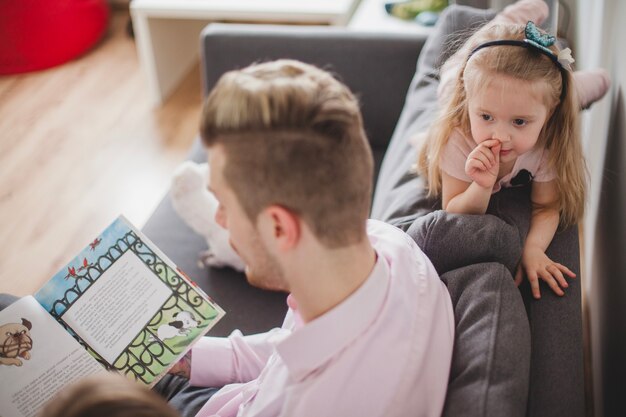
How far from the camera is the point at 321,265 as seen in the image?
86 cm

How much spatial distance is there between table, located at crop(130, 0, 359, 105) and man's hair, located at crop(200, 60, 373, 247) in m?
1.81

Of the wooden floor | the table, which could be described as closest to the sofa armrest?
→ the table

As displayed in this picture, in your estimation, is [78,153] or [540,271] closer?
[540,271]

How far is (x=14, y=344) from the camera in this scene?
41.4 inches

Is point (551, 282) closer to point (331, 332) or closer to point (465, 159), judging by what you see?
point (465, 159)

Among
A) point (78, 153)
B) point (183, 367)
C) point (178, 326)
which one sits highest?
point (178, 326)

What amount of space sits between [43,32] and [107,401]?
10.3 feet

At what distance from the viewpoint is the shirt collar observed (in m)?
0.87

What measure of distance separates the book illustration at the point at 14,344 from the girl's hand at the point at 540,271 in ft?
2.92

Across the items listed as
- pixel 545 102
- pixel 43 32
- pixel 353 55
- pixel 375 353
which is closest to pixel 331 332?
pixel 375 353

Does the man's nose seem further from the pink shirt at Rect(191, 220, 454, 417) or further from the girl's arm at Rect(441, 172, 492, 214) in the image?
the girl's arm at Rect(441, 172, 492, 214)

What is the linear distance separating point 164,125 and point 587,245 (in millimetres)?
1978

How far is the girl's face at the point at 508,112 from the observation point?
1.14 meters

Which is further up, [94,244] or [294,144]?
[294,144]
